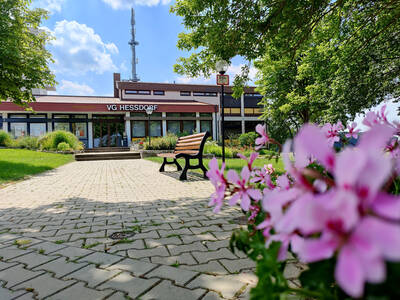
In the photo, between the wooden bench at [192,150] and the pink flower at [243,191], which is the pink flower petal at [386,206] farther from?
the wooden bench at [192,150]

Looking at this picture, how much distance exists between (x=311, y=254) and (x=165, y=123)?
1169 inches

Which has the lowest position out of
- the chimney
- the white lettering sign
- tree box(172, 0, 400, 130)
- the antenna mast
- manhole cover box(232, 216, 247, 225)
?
manhole cover box(232, 216, 247, 225)

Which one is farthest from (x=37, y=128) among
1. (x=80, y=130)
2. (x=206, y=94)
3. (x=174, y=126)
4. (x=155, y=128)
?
(x=206, y=94)

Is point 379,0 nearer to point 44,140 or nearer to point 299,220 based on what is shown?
point 299,220

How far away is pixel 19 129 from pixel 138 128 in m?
11.7

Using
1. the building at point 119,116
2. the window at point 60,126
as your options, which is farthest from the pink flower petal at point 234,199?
the window at point 60,126

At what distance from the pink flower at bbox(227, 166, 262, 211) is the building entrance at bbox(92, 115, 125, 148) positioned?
94.5 ft

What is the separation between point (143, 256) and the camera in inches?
93.7

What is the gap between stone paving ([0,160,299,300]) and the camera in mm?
1846

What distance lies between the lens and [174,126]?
30.3m

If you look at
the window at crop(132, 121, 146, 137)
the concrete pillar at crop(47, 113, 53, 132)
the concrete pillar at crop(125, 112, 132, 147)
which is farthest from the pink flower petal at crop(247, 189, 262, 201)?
the concrete pillar at crop(47, 113, 53, 132)

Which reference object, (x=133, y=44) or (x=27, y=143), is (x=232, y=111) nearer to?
(x=27, y=143)

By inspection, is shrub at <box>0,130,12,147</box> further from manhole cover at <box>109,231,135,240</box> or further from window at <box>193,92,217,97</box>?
window at <box>193,92,217,97</box>

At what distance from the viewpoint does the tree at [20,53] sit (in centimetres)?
1022
